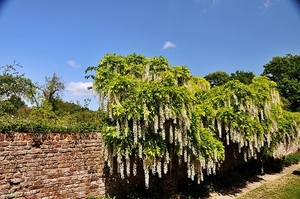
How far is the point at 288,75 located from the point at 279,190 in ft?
69.7

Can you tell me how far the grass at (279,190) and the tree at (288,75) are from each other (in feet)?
54.5

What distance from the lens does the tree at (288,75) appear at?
80.1ft

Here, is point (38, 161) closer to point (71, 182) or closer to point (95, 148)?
point (71, 182)

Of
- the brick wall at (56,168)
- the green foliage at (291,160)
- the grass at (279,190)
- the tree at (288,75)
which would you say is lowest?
the grass at (279,190)

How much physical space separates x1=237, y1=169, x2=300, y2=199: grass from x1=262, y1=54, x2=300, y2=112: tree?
1662 centimetres

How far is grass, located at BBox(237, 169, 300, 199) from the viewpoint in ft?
25.0

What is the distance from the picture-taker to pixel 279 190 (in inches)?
326

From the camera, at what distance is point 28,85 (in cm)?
1555

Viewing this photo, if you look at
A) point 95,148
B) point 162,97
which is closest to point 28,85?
point 95,148

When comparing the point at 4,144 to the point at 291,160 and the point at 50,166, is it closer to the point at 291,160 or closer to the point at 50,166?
the point at 50,166

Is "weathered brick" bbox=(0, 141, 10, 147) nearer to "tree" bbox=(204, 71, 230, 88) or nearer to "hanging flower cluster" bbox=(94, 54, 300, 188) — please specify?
"hanging flower cluster" bbox=(94, 54, 300, 188)

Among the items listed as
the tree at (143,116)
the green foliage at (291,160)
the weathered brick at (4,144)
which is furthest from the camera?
the green foliage at (291,160)

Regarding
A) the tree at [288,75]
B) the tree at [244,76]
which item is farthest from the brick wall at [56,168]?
the tree at [288,75]

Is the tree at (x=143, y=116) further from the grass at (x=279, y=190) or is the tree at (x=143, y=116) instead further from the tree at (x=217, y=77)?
the tree at (x=217, y=77)
